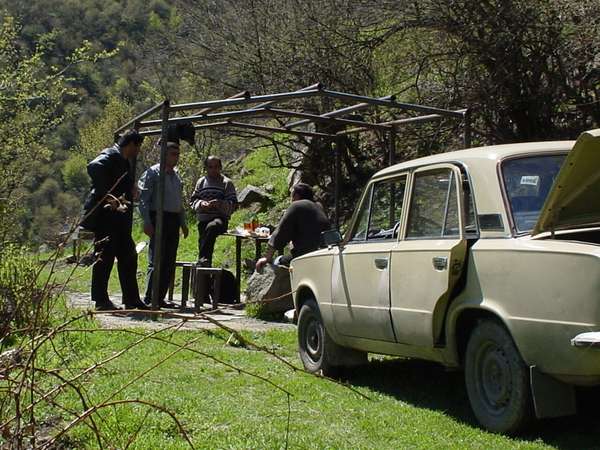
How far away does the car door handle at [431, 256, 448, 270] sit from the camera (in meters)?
6.10

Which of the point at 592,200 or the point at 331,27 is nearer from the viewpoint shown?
the point at 592,200

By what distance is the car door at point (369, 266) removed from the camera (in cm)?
697

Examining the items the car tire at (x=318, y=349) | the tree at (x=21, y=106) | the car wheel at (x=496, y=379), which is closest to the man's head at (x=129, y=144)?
the tree at (x=21, y=106)

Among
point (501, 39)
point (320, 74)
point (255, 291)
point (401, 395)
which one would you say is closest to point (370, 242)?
point (401, 395)

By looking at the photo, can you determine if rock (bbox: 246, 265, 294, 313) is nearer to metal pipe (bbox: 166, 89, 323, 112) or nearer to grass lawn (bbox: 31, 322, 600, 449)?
metal pipe (bbox: 166, 89, 323, 112)


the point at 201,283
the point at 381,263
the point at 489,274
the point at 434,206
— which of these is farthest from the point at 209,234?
the point at 489,274

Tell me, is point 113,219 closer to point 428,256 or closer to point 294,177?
point 428,256

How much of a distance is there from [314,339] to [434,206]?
2.12 m

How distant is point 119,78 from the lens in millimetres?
60750

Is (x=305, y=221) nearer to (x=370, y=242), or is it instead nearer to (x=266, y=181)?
(x=370, y=242)

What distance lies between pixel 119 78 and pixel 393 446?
5730cm

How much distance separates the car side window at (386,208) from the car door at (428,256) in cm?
34

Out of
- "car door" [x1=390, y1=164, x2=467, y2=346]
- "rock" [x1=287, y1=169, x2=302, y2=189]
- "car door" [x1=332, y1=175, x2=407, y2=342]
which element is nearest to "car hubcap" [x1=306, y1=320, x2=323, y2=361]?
"car door" [x1=332, y1=175, x2=407, y2=342]

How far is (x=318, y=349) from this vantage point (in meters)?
8.12
